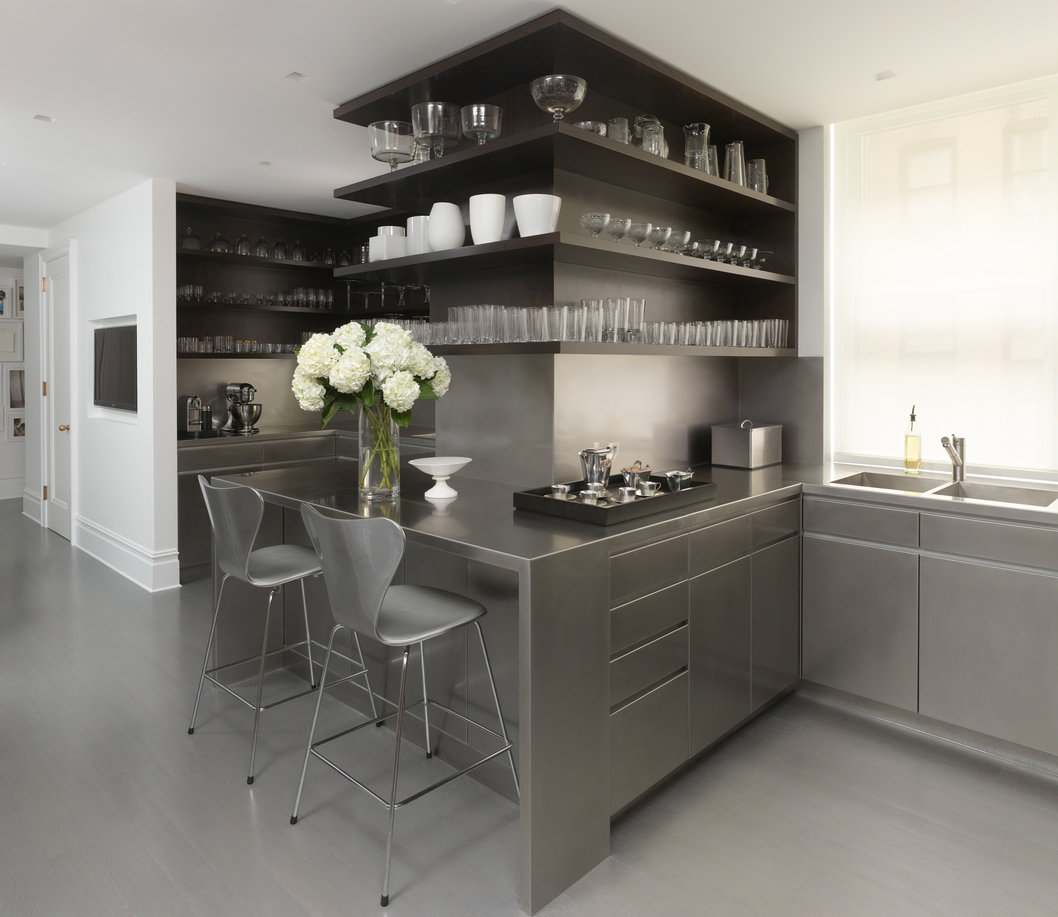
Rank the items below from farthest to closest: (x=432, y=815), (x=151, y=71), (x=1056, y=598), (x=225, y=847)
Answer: (x=151, y=71) → (x=1056, y=598) → (x=432, y=815) → (x=225, y=847)

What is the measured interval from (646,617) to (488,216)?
5.04ft

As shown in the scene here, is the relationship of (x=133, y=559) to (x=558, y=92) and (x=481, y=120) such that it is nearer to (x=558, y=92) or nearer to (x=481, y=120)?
(x=481, y=120)

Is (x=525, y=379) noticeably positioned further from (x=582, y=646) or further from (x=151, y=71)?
(x=151, y=71)

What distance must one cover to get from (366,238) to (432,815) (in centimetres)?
497

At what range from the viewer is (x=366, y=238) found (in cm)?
630

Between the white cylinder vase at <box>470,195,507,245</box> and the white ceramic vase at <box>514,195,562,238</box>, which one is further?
the white cylinder vase at <box>470,195,507,245</box>

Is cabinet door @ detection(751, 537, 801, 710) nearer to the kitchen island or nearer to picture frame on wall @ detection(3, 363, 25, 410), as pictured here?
the kitchen island

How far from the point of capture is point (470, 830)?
237cm

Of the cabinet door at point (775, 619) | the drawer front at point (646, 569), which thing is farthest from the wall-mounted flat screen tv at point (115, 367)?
the cabinet door at point (775, 619)

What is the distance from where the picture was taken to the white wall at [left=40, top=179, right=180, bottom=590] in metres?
4.82

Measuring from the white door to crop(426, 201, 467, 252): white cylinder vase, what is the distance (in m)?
4.52

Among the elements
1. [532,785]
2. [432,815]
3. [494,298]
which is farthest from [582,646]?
[494,298]

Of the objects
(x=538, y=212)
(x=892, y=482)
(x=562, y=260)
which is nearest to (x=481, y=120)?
(x=538, y=212)

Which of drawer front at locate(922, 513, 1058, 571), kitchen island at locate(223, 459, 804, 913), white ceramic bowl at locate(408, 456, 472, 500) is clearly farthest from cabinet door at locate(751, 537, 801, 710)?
white ceramic bowl at locate(408, 456, 472, 500)
